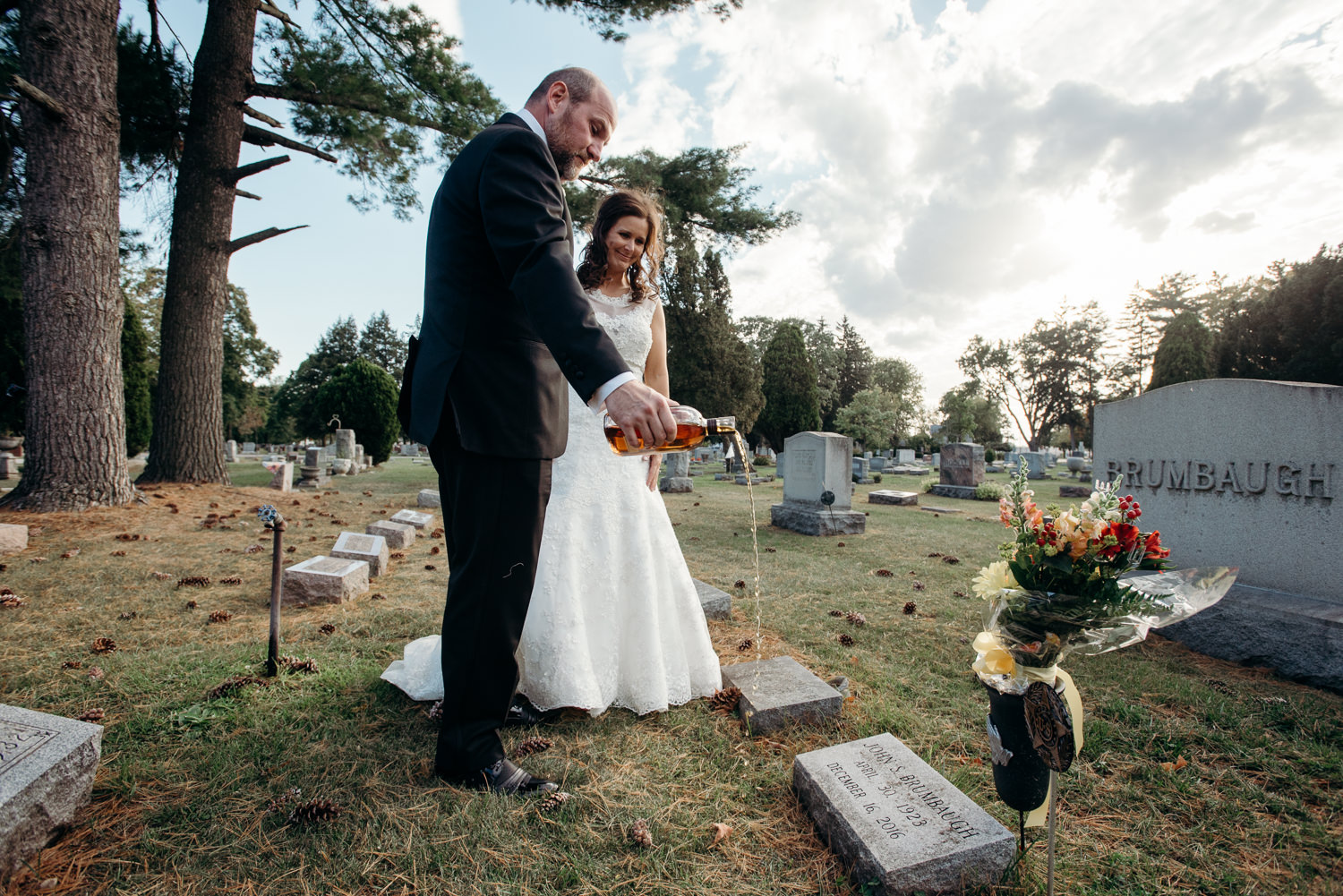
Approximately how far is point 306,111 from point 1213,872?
1274cm

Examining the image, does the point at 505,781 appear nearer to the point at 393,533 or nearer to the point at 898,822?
the point at 898,822

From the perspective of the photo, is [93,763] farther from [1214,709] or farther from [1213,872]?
[1214,709]

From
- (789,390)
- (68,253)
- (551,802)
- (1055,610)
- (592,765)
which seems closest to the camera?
(1055,610)

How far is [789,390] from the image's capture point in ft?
105

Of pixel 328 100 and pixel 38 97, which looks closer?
→ pixel 38 97

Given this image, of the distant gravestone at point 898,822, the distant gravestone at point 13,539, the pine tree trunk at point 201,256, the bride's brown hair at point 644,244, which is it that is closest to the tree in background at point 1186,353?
the bride's brown hair at point 644,244

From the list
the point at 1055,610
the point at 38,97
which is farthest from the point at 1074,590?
the point at 38,97

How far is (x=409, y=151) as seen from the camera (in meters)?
10.3

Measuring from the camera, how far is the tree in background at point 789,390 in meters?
31.8

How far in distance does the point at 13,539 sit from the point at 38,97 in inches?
175

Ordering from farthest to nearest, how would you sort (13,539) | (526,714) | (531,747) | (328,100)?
(328,100)
(13,539)
(526,714)
(531,747)

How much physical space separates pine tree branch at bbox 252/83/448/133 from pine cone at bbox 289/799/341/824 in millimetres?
10769

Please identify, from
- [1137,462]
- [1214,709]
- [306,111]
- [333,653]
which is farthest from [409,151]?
[1214,709]

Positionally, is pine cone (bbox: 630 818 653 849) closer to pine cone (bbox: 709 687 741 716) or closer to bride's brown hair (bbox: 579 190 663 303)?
pine cone (bbox: 709 687 741 716)
